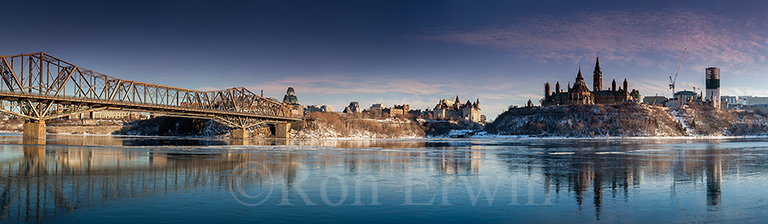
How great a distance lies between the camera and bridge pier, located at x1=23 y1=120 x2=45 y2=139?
78.2 m

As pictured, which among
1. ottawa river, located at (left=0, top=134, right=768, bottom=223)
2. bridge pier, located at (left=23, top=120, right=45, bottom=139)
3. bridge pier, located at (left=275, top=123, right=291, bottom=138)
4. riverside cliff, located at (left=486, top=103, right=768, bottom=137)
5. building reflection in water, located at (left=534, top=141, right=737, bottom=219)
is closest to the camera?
ottawa river, located at (left=0, top=134, right=768, bottom=223)

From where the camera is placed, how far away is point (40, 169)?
25.4 meters

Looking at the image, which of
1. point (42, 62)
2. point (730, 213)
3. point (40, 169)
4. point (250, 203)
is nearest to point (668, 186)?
point (730, 213)

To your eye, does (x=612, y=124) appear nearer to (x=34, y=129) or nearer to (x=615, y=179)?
(x=615, y=179)

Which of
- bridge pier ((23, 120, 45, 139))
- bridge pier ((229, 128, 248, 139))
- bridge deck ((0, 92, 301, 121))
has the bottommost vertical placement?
bridge pier ((229, 128, 248, 139))

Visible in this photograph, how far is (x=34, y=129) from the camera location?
78.5 metres

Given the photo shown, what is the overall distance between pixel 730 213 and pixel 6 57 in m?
93.2

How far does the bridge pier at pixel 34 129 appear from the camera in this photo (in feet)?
257

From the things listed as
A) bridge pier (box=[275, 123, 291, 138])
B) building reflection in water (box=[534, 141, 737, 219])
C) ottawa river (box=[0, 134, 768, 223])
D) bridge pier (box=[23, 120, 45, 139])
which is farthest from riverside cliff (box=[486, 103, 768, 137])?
ottawa river (box=[0, 134, 768, 223])

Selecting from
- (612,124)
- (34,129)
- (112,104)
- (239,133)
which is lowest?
(239,133)

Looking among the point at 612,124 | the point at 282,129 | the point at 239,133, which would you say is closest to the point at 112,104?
the point at 239,133

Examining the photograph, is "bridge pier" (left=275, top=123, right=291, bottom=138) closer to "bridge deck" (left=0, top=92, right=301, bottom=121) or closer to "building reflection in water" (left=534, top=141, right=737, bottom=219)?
"bridge deck" (left=0, top=92, right=301, bottom=121)

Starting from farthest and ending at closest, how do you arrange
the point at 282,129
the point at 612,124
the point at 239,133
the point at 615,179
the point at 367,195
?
1. the point at 612,124
2. the point at 282,129
3. the point at 239,133
4. the point at 615,179
5. the point at 367,195

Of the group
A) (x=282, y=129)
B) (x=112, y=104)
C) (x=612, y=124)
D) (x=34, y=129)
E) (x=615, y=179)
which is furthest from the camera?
(x=612, y=124)
